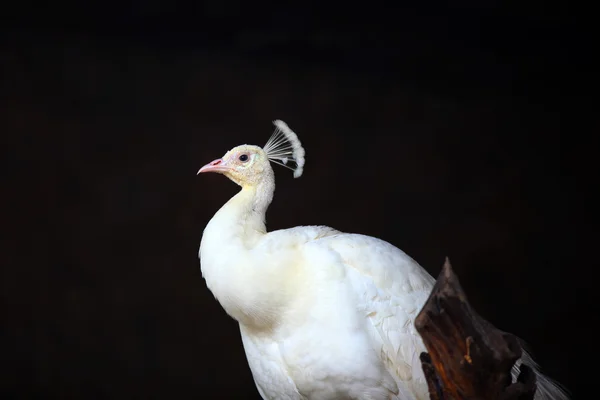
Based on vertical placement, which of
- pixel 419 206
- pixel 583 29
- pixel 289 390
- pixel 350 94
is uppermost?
pixel 583 29

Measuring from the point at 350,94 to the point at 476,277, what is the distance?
1.46 metres

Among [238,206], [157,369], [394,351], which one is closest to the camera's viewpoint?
[394,351]

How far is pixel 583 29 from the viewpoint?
4.81 meters

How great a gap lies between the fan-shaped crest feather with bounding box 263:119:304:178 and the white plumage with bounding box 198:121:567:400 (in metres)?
0.30

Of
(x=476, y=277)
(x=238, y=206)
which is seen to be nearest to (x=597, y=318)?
(x=476, y=277)

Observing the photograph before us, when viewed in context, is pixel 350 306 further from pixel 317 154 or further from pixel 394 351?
pixel 317 154

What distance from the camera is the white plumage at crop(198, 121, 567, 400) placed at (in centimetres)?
271

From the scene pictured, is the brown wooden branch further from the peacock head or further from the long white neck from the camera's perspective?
the peacock head

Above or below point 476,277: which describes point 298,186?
above

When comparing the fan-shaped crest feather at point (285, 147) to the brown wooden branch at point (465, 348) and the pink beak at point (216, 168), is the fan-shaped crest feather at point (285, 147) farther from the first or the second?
the brown wooden branch at point (465, 348)

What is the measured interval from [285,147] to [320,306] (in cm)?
72

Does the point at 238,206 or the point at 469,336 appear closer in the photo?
the point at 469,336

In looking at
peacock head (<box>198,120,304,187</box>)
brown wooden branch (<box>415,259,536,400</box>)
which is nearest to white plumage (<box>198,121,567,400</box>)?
peacock head (<box>198,120,304,187</box>)

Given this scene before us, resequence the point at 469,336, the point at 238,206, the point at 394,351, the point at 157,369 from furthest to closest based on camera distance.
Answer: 1. the point at 157,369
2. the point at 238,206
3. the point at 394,351
4. the point at 469,336
